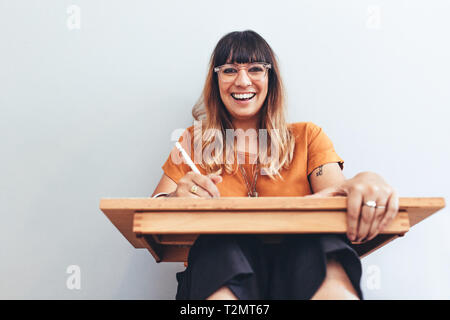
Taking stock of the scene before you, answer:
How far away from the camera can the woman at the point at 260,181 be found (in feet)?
2.04

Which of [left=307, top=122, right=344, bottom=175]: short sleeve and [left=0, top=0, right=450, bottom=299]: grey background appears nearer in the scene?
[left=307, top=122, right=344, bottom=175]: short sleeve

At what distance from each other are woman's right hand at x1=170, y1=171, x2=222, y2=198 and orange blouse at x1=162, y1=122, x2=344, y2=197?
0.26 meters

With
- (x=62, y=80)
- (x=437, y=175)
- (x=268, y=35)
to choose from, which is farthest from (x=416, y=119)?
(x=62, y=80)

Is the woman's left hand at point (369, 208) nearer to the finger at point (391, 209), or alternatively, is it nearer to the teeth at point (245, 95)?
the finger at point (391, 209)

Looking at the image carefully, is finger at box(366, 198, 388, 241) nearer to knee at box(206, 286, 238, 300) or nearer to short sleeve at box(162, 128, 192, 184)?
knee at box(206, 286, 238, 300)

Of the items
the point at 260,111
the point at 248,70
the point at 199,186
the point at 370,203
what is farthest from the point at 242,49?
the point at 370,203

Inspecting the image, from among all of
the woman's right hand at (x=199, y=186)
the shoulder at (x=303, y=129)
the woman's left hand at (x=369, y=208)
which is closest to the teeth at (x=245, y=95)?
the shoulder at (x=303, y=129)

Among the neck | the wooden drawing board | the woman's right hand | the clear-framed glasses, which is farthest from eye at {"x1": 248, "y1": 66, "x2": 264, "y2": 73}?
the wooden drawing board

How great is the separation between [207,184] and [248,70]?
472 mm

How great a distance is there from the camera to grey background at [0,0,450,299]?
46.3 inches

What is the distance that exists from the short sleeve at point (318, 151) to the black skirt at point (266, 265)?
32 centimetres

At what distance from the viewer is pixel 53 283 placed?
1165 millimetres

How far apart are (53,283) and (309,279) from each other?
0.87 metres
